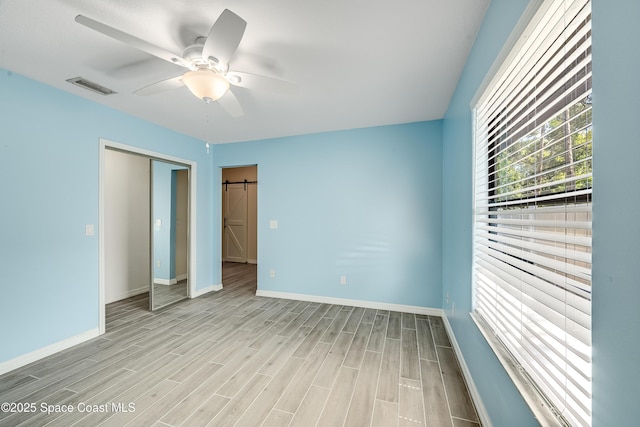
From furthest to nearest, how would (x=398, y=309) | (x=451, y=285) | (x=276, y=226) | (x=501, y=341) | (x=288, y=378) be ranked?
(x=276, y=226)
(x=398, y=309)
(x=451, y=285)
(x=288, y=378)
(x=501, y=341)

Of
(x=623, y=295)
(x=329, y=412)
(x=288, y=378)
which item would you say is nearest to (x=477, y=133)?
(x=623, y=295)

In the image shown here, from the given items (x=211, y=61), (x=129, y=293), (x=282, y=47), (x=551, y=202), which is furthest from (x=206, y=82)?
(x=129, y=293)

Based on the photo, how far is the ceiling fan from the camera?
1275 mm

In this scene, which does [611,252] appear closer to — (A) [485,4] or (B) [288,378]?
(A) [485,4]

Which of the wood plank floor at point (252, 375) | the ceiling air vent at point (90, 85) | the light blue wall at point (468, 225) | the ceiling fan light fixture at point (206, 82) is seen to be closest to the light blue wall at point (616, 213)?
the light blue wall at point (468, 225)

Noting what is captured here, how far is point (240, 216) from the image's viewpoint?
682cm

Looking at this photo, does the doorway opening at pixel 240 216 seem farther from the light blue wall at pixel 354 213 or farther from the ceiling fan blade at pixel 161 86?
the ceiling fan blade at pixel 161 86

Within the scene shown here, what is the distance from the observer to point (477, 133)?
1.72 meters

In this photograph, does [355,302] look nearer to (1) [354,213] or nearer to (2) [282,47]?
(1) [354,213]

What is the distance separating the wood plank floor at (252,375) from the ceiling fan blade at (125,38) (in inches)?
87.8

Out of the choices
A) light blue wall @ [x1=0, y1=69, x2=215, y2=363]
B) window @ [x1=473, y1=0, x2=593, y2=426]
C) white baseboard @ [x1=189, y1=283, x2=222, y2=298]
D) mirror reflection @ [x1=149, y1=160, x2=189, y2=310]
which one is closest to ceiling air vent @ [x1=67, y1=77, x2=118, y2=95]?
light blue wall @ [x1=0, y1=69, x2=215, y2=363]

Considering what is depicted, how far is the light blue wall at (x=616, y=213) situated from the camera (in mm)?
531

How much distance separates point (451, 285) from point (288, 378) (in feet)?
5.93

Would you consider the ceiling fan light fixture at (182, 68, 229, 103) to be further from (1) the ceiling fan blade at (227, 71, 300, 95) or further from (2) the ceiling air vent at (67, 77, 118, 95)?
(2) the ceiling air vent at (67, 77, 118, 95)
